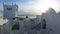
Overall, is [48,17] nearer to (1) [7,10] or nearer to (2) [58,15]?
(2) [58,15]

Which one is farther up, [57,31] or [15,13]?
[15,13]

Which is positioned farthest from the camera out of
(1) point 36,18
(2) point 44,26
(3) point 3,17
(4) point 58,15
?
(3) point 3,17

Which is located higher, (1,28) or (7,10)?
(7,10)

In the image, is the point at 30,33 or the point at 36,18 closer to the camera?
the point at 30,33

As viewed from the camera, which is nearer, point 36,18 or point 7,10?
point 36,18

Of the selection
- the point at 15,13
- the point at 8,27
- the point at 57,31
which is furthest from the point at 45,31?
the point at 15,13

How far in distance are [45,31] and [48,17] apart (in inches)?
26.6

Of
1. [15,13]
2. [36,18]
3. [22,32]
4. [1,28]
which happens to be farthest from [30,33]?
[15,13]

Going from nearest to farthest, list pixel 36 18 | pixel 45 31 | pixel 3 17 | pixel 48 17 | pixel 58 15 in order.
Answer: pixel 58 15
pixel 45 31
pixel 48 17
pixel 36 18
pixel 3 17

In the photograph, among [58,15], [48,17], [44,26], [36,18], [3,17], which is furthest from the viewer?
[3,17]

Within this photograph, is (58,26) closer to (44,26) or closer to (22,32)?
(44,26)

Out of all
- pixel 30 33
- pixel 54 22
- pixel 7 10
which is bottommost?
pixel 30 33

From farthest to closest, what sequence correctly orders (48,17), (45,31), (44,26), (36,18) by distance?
(36,18)
(44,26)
(48,17)
(45,31)

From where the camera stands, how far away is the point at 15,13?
7.75 m
